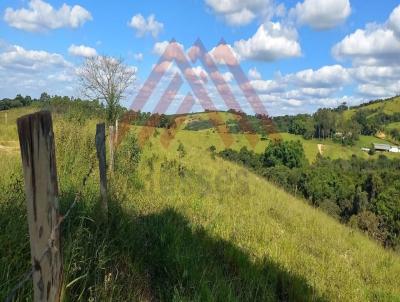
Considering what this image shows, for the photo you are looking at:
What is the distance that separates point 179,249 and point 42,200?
2.70m

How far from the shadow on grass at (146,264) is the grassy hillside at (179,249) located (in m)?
0.01

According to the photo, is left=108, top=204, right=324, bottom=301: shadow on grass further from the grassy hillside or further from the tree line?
the tree line

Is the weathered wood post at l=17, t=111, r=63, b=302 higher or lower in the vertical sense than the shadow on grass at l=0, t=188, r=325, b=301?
higher

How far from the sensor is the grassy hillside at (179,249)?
318cm

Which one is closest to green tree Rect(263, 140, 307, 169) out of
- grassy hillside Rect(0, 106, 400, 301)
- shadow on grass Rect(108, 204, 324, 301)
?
grassy hillside Rect(0, 106, 400, 301)

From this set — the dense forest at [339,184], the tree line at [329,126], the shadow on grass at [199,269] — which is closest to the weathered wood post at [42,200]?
the shadow on grass at [199,269]

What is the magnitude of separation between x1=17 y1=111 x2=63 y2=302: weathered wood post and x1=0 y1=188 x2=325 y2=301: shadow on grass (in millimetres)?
685

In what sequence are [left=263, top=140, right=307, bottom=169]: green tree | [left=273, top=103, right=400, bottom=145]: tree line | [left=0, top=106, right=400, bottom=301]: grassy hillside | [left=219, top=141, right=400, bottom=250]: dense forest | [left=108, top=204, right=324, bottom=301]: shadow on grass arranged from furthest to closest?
[left=273, top=103, right=400, bottom=145]: tree line, [left=263, top=140, right=307, bottom=169]: green tree, [left=219, top=141, right=400, bottom=250]: dense forest, [left=108, top=204, right=324, bottom=301]: shadow on grass, [left=0, top=106, right=400, bottom=301]: grassy hillside

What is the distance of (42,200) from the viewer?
67.7 inches

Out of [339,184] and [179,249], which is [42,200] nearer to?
[179,249]

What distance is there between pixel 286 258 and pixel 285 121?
443ft

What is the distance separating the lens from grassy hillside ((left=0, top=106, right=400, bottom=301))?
3182mm

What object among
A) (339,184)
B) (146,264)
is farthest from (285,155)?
(146,264)

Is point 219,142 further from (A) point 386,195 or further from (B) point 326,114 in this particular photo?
(B) point 326,114
